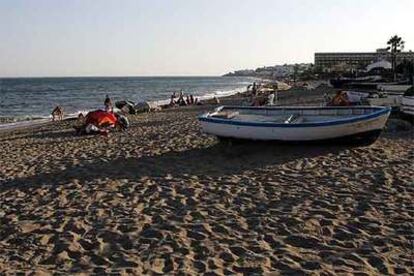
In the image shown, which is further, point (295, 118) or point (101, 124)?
point (101, 124)

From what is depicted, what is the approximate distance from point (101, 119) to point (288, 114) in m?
7.53

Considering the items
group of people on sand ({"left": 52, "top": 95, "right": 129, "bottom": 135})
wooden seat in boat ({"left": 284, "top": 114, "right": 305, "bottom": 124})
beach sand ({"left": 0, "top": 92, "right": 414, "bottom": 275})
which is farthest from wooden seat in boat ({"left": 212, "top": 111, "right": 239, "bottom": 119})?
group of people on sand ({"left": 52, "top": 95, "right": 129, "bottom": 135})

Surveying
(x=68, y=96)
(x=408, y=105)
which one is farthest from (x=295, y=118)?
(x=68, y=96)

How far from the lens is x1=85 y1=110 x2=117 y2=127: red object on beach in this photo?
19.3 meters

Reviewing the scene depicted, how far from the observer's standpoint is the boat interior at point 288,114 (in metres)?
14.6

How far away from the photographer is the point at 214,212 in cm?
761

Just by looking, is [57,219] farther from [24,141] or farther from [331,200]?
[24,141]

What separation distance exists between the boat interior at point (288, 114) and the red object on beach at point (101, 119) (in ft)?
17.6

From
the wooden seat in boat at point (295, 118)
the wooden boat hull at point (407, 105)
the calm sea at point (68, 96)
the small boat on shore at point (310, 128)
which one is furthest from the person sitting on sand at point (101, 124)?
the calm sea at point (68, 96)

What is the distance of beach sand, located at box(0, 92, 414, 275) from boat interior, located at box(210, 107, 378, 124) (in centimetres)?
170

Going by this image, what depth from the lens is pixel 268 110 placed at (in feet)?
52.0

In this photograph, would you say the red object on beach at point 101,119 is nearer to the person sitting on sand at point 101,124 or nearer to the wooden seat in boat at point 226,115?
the person sitting on sand at point 101,124

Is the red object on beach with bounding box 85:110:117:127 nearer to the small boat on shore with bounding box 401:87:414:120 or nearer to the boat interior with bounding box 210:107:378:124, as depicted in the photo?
the boat interior with bounding box 210:107:378:124

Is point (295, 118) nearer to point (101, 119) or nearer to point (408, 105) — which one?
point (408, 105)
